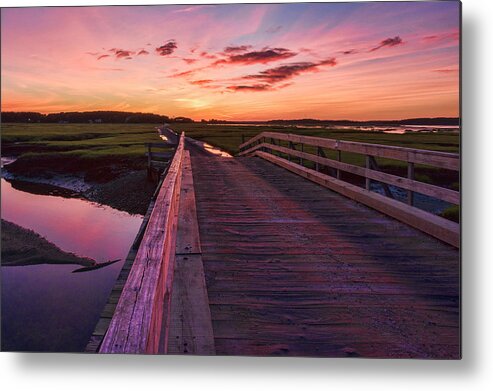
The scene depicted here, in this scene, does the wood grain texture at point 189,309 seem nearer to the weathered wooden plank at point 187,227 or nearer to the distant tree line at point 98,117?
the weathered wooden plank at point 187,227

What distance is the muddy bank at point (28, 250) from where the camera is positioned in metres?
4.56

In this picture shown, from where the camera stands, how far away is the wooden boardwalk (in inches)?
89.6

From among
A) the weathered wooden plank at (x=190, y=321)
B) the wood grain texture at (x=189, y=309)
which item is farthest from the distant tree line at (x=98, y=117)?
the weathered wooden plank at (x=190, y=321)

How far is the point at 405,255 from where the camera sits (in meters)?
3.34

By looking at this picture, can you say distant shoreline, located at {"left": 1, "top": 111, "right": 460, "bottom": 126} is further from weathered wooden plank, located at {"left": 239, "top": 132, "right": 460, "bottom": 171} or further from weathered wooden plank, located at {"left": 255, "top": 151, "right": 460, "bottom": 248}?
weathered wooden plank, located at {"left": 255, "top": 151, "right": 460, "bottom": 248}

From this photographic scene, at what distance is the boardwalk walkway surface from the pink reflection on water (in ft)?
7.88

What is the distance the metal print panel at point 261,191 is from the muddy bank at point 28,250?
4cm

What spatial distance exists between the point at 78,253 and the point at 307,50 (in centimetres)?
477

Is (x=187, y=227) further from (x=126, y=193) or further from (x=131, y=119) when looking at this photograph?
(x=126, y=193)

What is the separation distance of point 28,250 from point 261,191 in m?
2.87

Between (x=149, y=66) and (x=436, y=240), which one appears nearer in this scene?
(x=436, y=240)

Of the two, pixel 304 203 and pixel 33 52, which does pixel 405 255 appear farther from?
pixel 33 52

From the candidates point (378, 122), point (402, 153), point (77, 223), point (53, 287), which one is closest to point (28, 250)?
point (53, 287)

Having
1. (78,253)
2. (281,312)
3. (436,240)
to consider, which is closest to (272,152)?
(78,253)
